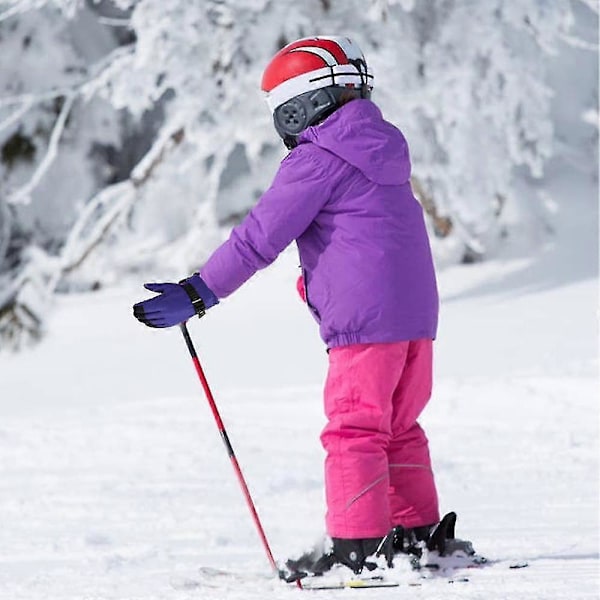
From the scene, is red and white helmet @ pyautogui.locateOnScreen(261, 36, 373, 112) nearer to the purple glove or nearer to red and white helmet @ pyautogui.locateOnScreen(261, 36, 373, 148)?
red and white helmet @ pyautogui.locateOnScreen(261, 36, 373, 148)

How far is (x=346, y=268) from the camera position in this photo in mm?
3121

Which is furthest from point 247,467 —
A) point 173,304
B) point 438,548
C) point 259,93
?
point 259,93

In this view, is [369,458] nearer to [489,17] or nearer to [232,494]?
[232,494]

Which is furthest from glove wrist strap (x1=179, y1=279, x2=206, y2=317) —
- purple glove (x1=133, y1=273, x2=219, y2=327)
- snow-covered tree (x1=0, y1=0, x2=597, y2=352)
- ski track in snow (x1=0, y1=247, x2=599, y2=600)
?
snow-covered tree (x1=0, y1=0, x2=597, y2=352)

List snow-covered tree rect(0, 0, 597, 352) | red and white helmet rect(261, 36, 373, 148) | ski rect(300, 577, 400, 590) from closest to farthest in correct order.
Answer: ski rect(300, 577, 400, 590)
red and white helmet rect(261, 36, 373, 148)
snow-covered tree rect(0, 0, 597, 352)

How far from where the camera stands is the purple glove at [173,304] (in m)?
3.06

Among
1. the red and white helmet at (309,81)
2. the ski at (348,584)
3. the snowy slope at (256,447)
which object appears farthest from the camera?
the snowy slope at (256,447)

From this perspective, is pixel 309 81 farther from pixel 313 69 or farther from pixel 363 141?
pixel 363 141

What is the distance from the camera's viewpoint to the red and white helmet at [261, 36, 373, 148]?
3186mm

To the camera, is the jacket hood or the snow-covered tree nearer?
the jacket hood

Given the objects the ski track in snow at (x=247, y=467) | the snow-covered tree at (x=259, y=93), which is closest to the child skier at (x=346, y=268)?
the ski track in snow at (x=247, y=467)

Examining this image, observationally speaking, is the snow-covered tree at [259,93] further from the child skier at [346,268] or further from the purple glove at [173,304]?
the purple glove at [173,304]

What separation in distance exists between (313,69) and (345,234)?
48 cm

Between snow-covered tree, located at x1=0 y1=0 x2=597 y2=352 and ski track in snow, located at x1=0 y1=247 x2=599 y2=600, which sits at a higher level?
snow-covered tree, located at x1=0 y1=0 x2=597 y2=352
